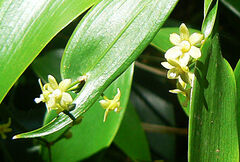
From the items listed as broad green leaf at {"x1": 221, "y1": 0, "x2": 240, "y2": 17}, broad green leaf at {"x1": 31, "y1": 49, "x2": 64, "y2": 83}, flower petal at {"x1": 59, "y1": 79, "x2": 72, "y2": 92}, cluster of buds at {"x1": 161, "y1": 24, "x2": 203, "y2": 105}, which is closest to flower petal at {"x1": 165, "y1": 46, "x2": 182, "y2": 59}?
cluster of buds at {"x1": 161, "y1": 24, "x2": 203, "y2": 105}

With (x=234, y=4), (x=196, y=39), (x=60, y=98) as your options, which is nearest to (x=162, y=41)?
(x=234, y=4)

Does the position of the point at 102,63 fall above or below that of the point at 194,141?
above

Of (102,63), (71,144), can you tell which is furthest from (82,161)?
(102,63)

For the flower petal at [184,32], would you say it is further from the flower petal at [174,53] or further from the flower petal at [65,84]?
the flower petal at [65,84]

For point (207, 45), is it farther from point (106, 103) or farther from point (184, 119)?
point (184, 119)

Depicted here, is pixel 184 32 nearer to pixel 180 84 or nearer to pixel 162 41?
pixel 180 84

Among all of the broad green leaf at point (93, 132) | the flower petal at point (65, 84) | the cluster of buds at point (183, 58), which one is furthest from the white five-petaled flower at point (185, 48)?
the broad green leaf at point (93, 132)

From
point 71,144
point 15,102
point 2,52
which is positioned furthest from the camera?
point 15,102

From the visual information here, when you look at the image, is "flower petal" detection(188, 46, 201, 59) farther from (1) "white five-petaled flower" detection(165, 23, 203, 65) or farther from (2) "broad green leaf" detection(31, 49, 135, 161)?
(2) "broad green leaf" detection(31, 49, 135, 161)
